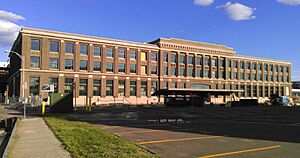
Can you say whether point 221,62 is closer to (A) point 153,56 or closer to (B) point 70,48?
(A) point 153,56

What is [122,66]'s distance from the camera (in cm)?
7250

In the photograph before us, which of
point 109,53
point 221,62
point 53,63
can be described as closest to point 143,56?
point 109,53

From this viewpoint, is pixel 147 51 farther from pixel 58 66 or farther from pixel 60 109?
pixel 60 109

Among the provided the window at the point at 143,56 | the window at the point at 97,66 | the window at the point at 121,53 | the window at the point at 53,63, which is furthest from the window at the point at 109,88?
the window at the point at 53,63

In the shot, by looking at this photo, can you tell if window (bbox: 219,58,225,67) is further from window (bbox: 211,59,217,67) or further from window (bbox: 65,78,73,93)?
window (bbox: 65,78,73,93)

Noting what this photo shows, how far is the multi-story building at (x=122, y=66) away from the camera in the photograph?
61688 mm

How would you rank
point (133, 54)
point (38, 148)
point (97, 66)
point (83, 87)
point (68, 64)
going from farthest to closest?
point (133, 54)
point (97, 66)
point (83, 87)
point (68, 64)
point (38, 148)

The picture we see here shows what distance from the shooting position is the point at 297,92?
126812mm

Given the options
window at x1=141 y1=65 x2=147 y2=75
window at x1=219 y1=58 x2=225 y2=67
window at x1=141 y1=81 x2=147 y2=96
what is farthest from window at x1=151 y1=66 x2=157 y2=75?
window at x1=219 y1=58 x2=225 y2=67

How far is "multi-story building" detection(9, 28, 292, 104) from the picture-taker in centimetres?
6169

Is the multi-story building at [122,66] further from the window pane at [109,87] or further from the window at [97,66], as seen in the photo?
the window pane at [109,87]

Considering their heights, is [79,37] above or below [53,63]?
above

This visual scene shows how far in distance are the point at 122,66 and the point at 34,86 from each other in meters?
21.0

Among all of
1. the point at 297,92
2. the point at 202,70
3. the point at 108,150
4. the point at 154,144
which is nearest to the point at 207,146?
the point at 154,144
